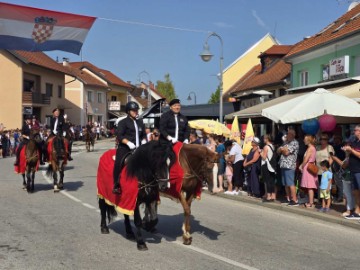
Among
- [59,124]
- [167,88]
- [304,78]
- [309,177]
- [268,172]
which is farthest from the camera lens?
[167,88]

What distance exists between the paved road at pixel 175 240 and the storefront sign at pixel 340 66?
9.80 meters

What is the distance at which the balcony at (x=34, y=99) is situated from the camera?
44.2 metres

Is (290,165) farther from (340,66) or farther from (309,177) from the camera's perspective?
(340,66)

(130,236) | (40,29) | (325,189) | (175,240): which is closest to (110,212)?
(130,236)

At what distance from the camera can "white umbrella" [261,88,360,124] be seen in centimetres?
1139

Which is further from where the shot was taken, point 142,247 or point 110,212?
point 110,212

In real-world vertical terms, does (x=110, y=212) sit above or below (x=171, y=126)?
below

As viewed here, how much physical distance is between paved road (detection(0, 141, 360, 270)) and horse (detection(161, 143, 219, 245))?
28.9 inches

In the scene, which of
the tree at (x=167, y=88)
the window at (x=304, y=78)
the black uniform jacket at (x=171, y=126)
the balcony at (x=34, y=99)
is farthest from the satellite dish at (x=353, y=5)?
the tree at (x=167, y=88)

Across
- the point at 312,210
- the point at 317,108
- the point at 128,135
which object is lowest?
the point at 312,210

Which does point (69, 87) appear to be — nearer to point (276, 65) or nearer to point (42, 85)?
point (42, 85)

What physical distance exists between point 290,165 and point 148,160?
18.3ft

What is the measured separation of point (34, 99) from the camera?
45062mm

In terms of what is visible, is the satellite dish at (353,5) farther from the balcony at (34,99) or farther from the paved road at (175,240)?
the balcony at (34,99)
